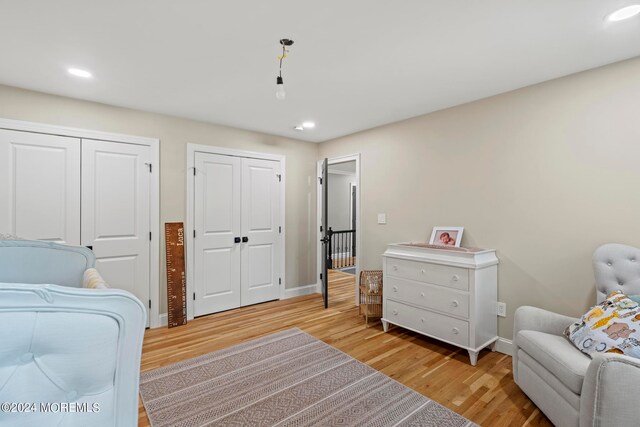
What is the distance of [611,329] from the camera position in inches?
66.9

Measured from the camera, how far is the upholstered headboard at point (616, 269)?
2.01 meters

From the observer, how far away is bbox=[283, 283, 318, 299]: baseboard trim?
14.9 ft

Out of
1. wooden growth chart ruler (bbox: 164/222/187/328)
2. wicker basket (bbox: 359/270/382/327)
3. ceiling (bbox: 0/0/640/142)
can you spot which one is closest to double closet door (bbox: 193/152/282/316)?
wooden growth chart ruler (bbox: 164/222/187/328)

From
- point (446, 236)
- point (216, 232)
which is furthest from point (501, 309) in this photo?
point (216, 232)

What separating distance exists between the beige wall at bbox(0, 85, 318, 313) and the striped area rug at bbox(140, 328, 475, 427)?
1.39 metres

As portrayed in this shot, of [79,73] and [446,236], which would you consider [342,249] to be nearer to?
[446,236]

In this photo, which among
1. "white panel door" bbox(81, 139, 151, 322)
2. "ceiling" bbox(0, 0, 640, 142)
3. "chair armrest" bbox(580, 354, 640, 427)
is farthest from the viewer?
"white panel door" bbox(81, 139, 151, 322)

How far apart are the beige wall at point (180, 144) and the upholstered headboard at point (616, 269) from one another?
3.40 meters

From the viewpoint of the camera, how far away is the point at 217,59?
2188mm

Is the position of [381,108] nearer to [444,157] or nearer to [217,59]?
[444,157]

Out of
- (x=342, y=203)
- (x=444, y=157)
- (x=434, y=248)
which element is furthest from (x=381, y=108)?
(x=342, y=203)

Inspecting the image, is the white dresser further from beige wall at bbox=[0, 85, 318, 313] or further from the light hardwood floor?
beige wall at bbox=[0, 85, 318, 313]

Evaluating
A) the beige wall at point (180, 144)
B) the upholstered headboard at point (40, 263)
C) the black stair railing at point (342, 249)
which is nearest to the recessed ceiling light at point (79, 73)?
the beige wall at point (180, 144)

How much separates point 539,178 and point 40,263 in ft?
11.6
